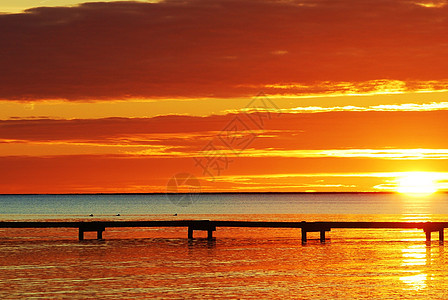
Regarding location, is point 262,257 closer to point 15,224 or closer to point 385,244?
point 385,244

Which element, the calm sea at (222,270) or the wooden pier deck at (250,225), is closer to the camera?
the calm sea at (222,270)

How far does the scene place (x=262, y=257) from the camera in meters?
60.3

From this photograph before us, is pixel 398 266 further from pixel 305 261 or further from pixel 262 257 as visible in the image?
pixel 262 257

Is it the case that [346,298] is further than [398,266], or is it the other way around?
[398,266]

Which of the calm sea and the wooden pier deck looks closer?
the calm sea

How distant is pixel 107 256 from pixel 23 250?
10416 mm

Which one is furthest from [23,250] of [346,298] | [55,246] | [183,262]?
[346,298]

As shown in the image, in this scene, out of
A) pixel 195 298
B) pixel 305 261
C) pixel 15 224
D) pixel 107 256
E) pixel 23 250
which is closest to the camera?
pixel 195 298

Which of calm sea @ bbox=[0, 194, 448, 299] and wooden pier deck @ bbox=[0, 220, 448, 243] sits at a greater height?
wooden pier deck @ bbox=[0, 220, 448, 243]

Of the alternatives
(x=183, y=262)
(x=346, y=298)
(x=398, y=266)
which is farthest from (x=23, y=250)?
(x=346, y=298)

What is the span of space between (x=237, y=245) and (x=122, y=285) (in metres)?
33.1

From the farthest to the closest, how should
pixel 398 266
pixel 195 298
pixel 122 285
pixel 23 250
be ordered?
1. pixel 23 250
2. pixel 398 266
3. pixel 122 285
4. pixel 195 298

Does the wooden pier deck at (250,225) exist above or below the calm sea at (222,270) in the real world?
above

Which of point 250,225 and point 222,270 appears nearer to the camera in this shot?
point 222,270
